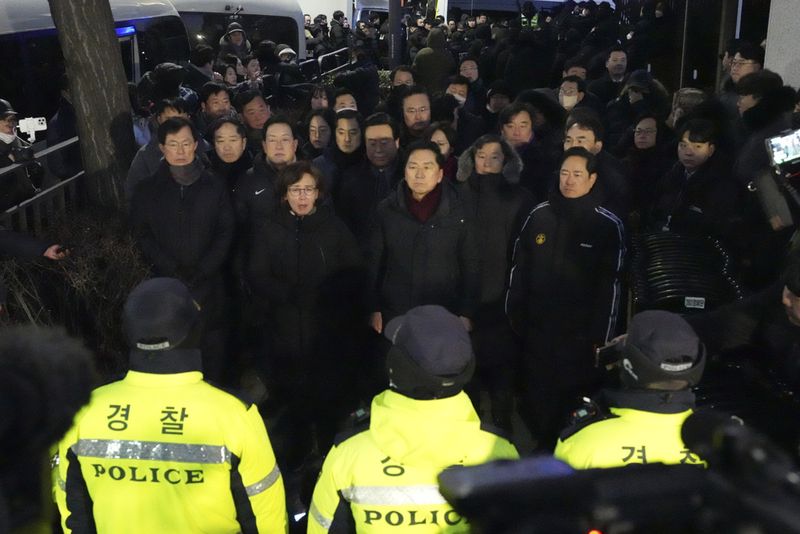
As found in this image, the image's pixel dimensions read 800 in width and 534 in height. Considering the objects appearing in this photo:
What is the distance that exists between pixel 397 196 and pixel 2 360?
3412mm

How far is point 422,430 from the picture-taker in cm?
258

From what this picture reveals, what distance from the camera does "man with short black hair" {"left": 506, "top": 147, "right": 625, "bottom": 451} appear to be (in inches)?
196

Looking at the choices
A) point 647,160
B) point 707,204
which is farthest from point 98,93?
point 707,204

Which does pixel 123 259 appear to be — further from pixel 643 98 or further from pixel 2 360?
pixel 643 98

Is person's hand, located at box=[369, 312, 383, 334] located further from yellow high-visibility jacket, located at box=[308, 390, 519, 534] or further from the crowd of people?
yellow high-visibility jacket, located at box=[308, 390, 519, 534]

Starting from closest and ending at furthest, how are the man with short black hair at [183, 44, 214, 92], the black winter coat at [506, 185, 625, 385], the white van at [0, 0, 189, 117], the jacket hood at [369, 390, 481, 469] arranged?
the jacket hood at [369, 390, 481, 469] → the black winter coat at [506, 185, 625, 385] → the white van at [0, 0, 189, 117] → the man with short black hair at [183, 44, 214, 92]

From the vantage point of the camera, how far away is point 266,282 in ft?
17.0

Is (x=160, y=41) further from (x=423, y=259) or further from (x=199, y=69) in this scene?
(x=423, y=259)

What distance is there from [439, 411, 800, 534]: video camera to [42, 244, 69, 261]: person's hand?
409cm

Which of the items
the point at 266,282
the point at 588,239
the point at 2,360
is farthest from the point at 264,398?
the point at 2,360

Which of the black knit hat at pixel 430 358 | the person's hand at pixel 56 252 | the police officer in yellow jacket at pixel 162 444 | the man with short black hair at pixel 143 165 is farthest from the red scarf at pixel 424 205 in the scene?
the black knit hat at pixel 430 358

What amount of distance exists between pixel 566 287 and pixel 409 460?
2653 mm

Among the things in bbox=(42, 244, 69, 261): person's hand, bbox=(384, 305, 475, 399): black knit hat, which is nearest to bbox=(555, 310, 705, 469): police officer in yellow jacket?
bbox=(384, 305, 475, 399): black knit hat

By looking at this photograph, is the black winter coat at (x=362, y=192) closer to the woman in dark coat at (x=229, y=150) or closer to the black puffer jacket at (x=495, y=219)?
the woman in dark coat at (x=229, y=150)
